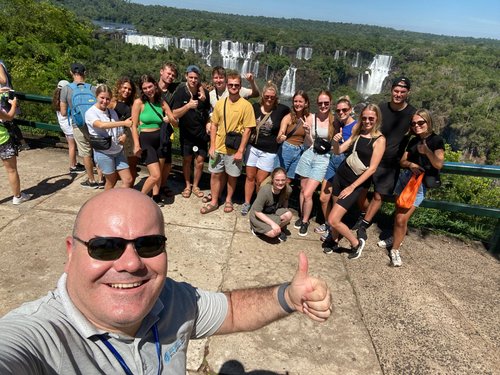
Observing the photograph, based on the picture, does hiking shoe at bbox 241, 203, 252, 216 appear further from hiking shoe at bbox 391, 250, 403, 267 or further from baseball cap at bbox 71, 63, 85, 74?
baseball cap at bbox 71, 63, 85, 74

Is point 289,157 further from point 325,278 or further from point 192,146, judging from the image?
point 325,278

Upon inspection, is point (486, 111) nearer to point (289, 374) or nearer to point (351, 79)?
point (351, 79)

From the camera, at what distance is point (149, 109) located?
4.09 meters

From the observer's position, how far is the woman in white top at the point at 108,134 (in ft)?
12.9

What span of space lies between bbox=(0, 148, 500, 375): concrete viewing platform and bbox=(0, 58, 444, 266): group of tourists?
24cm

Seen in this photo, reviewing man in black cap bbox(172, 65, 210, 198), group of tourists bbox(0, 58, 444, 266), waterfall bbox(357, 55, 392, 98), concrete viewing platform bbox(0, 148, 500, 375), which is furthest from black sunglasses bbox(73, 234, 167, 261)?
waterfall bbox(357, 55, 392, 98)

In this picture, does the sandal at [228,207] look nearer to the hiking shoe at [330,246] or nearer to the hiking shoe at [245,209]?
the hiking shoe at [245,209]

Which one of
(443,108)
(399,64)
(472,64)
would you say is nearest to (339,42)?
(399,64)

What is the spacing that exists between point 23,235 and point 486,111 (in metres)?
87.2

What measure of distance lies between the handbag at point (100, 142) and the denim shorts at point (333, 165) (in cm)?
252

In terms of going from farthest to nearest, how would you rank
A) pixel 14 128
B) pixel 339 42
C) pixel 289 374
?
pixel 339 42 → pixel 14 128 → pixel 289 374

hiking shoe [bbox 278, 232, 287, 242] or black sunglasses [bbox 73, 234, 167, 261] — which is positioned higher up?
black sunglasses [bbox 73, 234, 167, 261]

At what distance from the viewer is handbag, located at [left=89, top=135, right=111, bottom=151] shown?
3.97 m

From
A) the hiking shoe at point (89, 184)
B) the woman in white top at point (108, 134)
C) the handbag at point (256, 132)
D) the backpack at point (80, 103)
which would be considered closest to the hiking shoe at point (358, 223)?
the handbag at point (256, 132)
